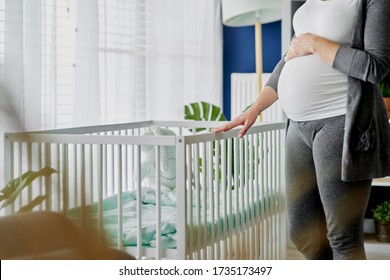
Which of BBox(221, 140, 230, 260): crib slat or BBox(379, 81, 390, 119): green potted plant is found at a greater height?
BBox(379, 81, 390, 119): green potted plant

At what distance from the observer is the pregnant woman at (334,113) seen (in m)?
0.72

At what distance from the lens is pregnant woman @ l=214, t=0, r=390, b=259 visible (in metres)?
0.72

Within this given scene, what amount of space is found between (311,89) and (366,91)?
0.08 m

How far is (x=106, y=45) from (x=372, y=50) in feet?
2.40

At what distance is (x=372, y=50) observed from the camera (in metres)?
0.71

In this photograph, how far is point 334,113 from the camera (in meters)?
0.77

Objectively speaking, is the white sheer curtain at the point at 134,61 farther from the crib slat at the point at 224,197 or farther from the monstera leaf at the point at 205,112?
the crib slat at the point at 224,197

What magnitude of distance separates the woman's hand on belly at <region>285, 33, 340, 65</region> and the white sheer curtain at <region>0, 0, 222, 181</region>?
316mm

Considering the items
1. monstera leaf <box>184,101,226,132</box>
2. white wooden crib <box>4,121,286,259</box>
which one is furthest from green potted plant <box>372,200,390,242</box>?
monstera leaf <box>184,101,226,132</box>

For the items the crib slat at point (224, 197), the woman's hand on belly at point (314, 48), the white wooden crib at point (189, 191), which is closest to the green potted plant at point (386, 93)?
the white wooden crib at point (189, 191)

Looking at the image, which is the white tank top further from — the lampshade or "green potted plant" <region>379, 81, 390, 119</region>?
the lampshade
